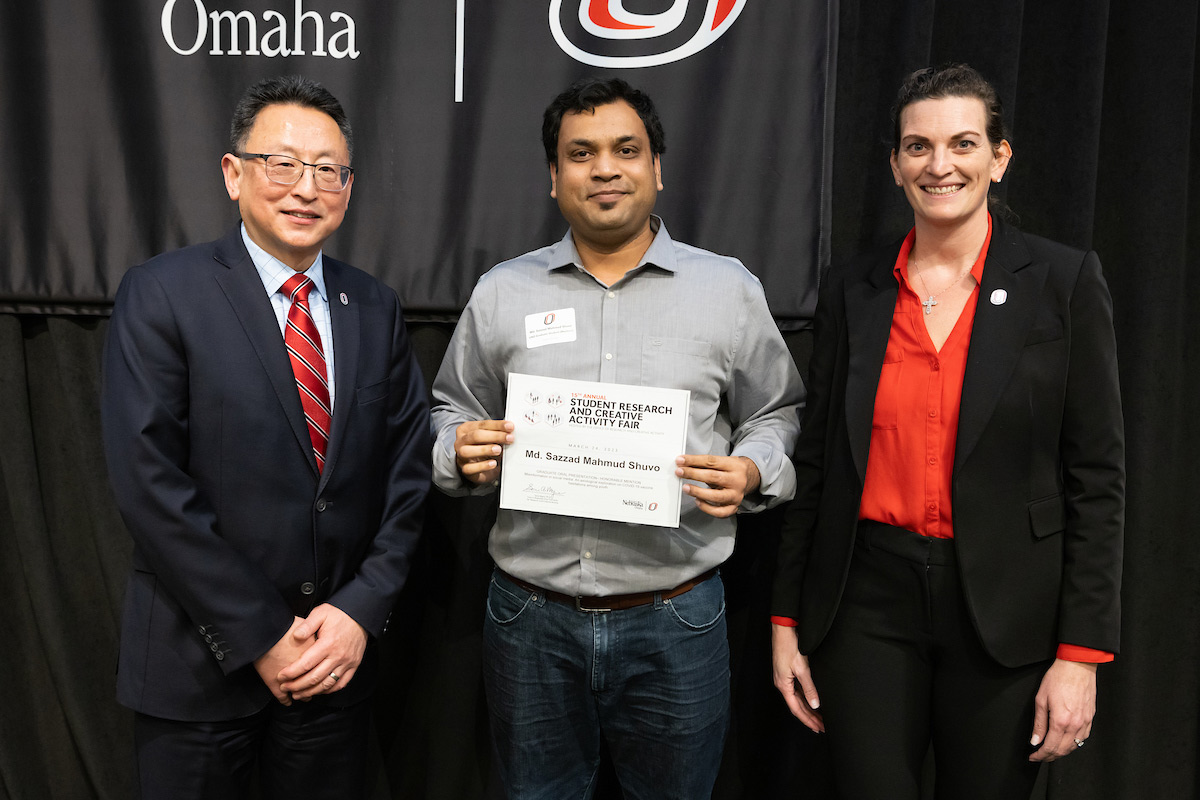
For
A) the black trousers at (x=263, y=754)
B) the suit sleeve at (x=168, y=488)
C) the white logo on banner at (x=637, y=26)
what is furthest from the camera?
the white logo on banner at (x=637, y=26)

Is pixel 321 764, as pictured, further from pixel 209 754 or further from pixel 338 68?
pixel 338 68

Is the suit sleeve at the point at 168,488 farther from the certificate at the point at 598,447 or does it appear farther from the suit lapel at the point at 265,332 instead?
the certificate at the point at 598,447

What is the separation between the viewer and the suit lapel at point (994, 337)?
59.2 inches

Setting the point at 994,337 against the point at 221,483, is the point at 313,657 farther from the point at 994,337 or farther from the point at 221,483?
the point at 994,337

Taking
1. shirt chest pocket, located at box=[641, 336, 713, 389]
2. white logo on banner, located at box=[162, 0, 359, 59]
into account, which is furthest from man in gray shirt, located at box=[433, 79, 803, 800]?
white logo on banner, located at box=[162, 0, 359, 59]

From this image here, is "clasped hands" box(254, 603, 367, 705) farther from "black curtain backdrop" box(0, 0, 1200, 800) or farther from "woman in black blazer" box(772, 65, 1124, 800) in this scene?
"woman in black blazer" box(772, 65, 1124, 800)

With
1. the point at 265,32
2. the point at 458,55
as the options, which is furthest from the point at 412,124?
the point at 265,32

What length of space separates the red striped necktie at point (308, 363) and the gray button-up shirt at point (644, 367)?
0.85 ft

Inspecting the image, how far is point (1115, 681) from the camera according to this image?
232cm

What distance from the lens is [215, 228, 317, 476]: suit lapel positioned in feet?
5.20

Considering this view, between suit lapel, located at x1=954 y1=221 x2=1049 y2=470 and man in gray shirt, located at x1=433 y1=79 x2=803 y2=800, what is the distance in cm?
37

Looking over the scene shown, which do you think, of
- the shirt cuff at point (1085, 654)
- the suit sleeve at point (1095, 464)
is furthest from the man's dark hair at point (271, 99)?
the shirt cuff at point (1085, 654)

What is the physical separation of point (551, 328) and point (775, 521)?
0.93 metres

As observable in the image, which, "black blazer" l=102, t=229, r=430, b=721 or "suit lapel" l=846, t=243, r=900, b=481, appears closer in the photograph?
"black blazer" l=102, t=229, r=430, b=721
